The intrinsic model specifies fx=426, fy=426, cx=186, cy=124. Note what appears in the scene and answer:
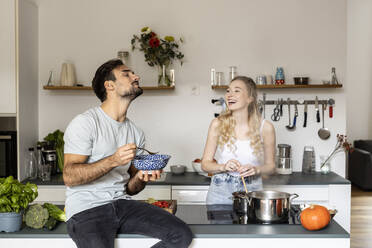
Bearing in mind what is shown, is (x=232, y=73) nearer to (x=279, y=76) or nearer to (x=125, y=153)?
(x=279, y=76)

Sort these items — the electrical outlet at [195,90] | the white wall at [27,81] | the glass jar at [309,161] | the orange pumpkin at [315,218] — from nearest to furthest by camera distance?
1. the orange pumpkin at [315,218]
2. the white wall at [27,81]
3. the glass jar at [309,161]
4. the electrical outlet at [195,90]

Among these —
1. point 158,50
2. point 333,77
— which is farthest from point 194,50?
point 333,77

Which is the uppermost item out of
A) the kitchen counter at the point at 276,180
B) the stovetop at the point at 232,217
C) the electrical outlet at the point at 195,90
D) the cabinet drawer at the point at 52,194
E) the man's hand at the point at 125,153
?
the electrical outlet at the point at 195,90

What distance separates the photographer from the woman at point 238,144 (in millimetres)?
2645

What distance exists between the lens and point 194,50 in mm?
4266

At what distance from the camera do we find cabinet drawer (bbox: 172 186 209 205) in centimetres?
373

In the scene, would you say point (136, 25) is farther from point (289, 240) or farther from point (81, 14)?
point (289, 240)

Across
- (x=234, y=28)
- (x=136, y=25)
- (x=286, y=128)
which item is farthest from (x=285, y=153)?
(x=136, y=25)

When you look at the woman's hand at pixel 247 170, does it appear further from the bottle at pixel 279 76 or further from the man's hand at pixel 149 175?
the bottle at pixel 279 76

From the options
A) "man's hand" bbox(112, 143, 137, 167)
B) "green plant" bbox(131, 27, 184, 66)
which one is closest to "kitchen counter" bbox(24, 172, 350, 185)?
"green plant" bbox(131, 27, 184, 66)

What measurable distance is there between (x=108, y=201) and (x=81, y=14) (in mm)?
2737

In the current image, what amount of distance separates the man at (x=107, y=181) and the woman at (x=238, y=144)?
0.63 meters

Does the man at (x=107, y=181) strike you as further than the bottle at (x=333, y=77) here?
No

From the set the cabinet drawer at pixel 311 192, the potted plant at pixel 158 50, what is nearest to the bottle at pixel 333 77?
the cabinet drawer at pixel 311 192
